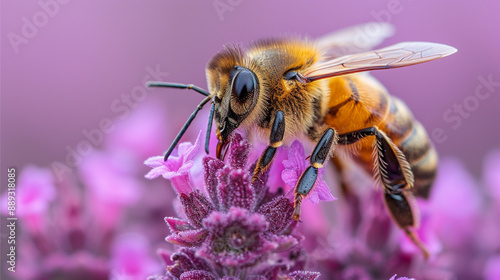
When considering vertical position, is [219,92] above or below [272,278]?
above

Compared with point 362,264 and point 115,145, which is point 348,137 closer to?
point 362,264

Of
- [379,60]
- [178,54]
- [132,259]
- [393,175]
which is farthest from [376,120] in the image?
[178,54]

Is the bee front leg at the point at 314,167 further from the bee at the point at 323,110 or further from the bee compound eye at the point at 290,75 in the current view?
the bee compound eye at the point at 290,75

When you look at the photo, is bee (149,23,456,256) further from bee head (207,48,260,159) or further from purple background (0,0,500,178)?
purple background (0,0,500,178)

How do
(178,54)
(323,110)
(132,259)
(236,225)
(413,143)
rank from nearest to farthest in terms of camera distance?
(236,225)
(323,110)
(413,143)
(132,259)
(178,54)

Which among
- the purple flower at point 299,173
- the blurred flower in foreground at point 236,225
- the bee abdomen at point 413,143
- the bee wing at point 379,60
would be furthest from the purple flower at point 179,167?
the bee abdomen at point 413,143

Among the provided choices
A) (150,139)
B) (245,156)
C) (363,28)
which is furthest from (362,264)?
(150,139)

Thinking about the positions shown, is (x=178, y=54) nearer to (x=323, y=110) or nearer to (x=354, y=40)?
(x=354, y=40)
